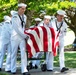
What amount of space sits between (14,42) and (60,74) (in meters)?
1.73

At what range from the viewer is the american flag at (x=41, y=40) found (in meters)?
10.9

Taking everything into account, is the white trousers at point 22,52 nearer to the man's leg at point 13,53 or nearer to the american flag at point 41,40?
the man's leg at point 13,53

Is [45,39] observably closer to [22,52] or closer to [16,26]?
[22,52]

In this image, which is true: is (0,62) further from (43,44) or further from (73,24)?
(73,24)

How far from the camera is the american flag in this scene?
429 inches

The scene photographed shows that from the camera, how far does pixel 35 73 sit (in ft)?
36.9

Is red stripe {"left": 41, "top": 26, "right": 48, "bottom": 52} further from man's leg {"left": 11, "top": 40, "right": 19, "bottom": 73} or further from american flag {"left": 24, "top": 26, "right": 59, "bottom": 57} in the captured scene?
man's leg {"left": 11, "top": 40, "right": 19, "bottom": 73}

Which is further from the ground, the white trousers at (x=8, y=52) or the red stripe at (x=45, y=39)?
the red stripe at (x=45, y=39)

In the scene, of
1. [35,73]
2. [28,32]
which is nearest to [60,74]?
[35,73]

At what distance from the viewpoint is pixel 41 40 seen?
36.3 feet

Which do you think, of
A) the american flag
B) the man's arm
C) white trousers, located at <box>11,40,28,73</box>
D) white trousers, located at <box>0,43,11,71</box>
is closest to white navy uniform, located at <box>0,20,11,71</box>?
white trousers, located at <box>0,43,11,71</box>

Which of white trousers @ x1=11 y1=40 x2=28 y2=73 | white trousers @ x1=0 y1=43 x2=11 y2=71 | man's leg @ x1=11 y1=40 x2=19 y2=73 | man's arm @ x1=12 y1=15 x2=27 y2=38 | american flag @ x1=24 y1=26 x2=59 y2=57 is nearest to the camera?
man's arm @ x1=12 y1=15 x2=27 y2=38

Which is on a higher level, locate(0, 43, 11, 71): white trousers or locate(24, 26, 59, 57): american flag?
locate(24, 26, 59, 57): american flag

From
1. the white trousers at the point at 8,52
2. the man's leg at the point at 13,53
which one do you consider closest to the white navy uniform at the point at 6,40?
the white trousers at the point at 8,52
